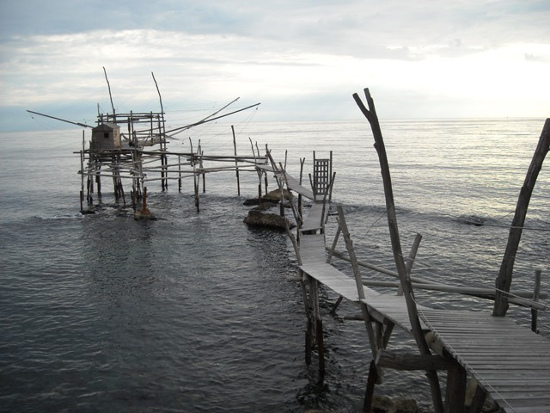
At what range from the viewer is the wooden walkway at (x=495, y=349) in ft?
20.9

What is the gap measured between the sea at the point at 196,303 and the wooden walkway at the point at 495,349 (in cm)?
198

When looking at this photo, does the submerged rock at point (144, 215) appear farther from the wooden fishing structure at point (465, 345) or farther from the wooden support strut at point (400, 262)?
the wooden support strut at point (400, 262)

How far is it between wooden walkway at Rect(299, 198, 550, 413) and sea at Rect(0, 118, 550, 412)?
198 cm

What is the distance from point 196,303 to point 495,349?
1251 centimetres

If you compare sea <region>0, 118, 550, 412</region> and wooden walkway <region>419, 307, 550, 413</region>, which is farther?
sea <region>0, 118, 550, 412</region>

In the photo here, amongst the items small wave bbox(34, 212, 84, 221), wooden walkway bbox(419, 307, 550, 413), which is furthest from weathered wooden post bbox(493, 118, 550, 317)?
small wave bbox(34, 212, 84, 221)

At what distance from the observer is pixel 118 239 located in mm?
27375

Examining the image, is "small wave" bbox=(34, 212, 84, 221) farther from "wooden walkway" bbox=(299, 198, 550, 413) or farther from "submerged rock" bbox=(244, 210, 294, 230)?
"wooden walkway" bbox=(299, 198, 550, 413)

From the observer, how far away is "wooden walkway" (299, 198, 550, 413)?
6359 mm

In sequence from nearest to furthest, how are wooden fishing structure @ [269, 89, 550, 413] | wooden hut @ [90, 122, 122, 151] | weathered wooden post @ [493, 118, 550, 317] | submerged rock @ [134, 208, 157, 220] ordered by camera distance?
wooden fishing structure @ [269, 89, 550, 413] → weathered wooden post @ [493, 118, 550, 317] → submerged rock @ [134, 208, 157, 220] → wooden hut @ [90, 122, 122, 151]

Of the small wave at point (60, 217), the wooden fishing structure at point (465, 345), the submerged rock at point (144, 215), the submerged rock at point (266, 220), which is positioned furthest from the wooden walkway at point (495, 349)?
the small wave at point (60, 217)

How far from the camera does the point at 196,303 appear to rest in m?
18.0

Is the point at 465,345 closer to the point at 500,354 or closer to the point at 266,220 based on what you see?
the point at 500,354

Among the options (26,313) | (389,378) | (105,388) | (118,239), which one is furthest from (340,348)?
(118,239)
